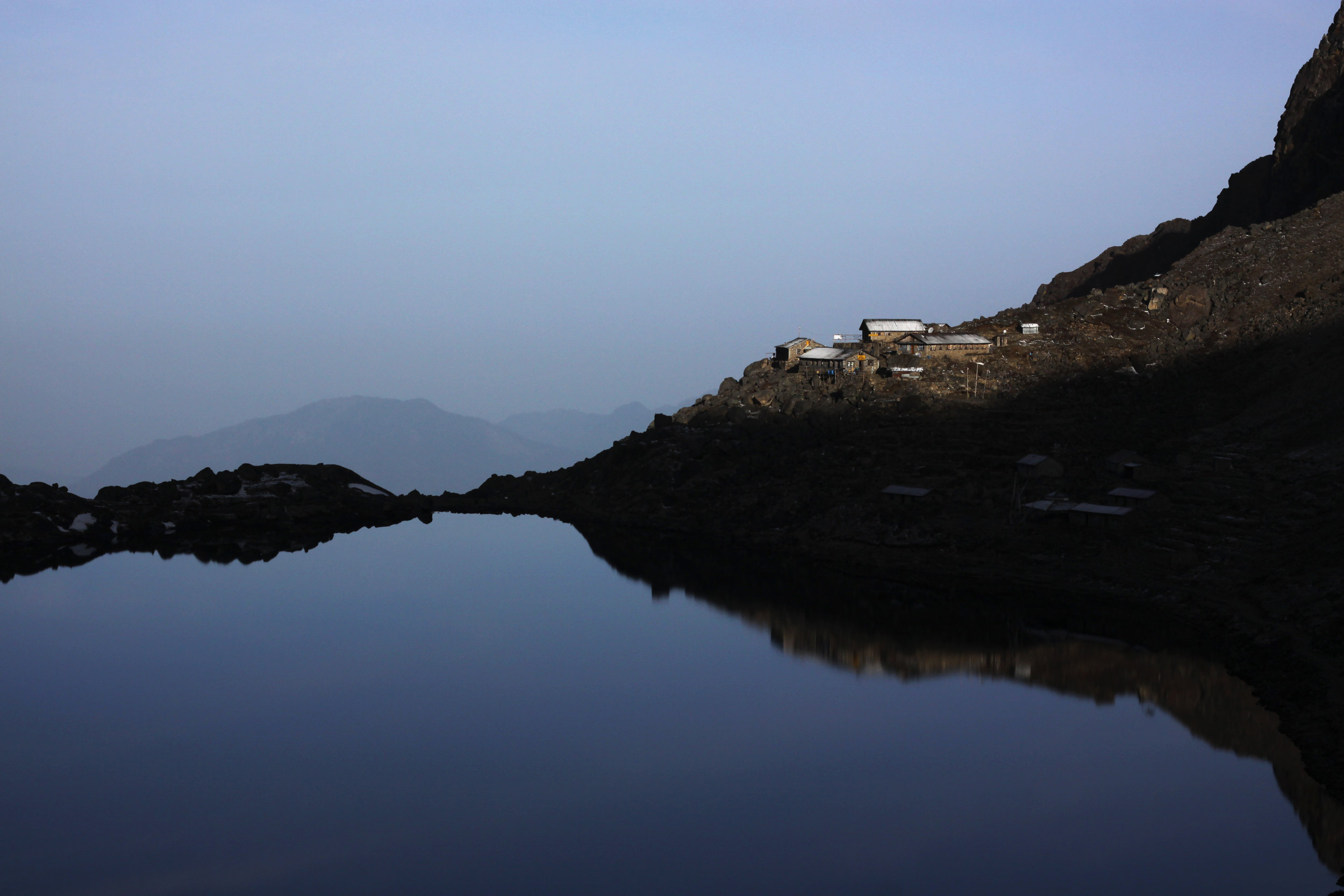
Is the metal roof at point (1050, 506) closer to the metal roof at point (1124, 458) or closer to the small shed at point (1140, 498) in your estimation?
the small shed at point (1140, 498)

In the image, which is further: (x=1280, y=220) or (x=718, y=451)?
(x=1280, y=220)

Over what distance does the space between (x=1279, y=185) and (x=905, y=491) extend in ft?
306

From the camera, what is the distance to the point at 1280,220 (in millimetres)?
138000

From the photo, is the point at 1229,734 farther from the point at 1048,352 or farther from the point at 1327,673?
the point at 1048,352

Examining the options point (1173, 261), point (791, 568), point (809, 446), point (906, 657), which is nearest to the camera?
point (906, 657)

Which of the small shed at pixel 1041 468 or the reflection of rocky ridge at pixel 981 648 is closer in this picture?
the reflection of rocky ridge at pixel 981 648

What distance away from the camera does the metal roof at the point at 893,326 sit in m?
128

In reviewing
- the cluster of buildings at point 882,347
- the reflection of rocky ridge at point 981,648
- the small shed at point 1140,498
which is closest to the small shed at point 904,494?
the reflection of rocky ridge at point 981,648

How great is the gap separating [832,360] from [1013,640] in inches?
2389

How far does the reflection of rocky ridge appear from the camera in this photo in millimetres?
50000

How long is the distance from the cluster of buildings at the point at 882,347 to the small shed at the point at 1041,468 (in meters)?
30.5

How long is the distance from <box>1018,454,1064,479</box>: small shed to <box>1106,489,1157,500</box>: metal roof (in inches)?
294

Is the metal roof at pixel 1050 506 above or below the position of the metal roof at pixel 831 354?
below

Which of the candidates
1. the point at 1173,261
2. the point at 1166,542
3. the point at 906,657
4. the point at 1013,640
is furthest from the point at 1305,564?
the point at 1173,261
